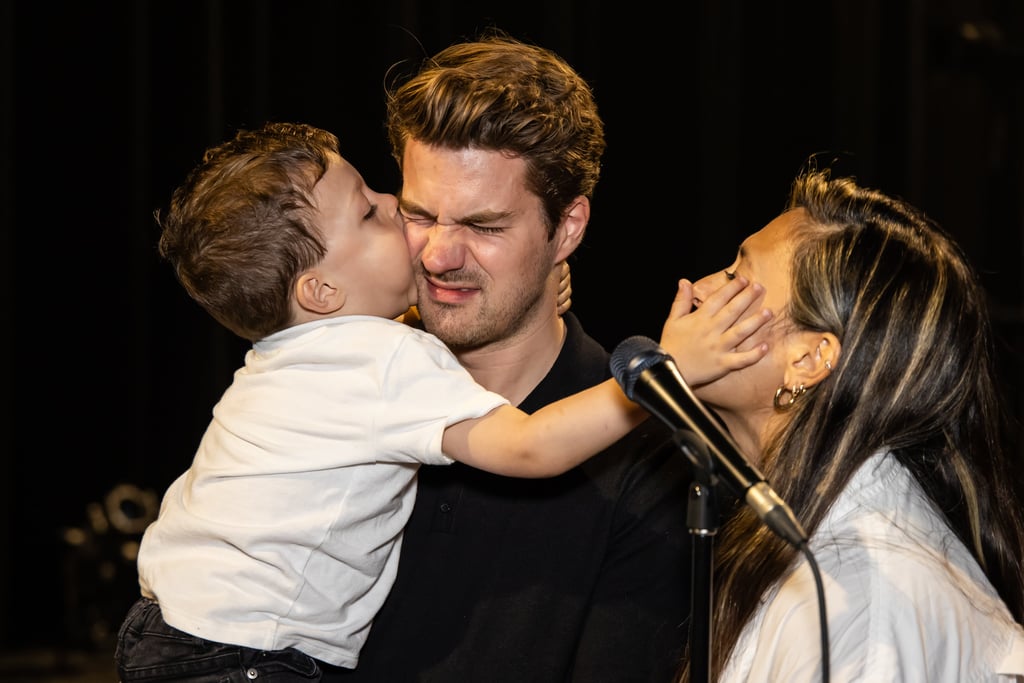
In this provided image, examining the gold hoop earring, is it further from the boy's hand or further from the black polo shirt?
the black polo shirt

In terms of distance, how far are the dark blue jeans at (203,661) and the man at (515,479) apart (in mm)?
188

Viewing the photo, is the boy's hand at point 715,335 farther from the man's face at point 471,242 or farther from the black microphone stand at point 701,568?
the man's face at point 471,242

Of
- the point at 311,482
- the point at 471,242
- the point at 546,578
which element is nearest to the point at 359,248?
the point at 471,242

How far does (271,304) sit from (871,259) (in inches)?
34.8

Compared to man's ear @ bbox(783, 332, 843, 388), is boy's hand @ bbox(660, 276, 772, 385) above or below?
above

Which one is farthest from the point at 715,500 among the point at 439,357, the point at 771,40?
the point at 771,40

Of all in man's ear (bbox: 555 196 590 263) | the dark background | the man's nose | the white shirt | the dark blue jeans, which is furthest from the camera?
the dark background

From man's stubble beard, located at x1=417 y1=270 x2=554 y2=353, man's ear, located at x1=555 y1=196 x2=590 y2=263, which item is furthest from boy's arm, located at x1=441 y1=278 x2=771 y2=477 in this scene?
man's ear, located at x1=555 y1=196 x2=590 y2=263

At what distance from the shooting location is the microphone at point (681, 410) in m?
1.22

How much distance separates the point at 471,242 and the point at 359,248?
0.85 feet

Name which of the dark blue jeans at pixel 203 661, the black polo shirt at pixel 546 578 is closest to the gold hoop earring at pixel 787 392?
the black polo shirt at pixel 546 578

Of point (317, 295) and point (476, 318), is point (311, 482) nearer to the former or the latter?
point (317, 295)

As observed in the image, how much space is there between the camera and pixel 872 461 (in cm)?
162

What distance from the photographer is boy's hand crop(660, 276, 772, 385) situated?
60.2 inches
